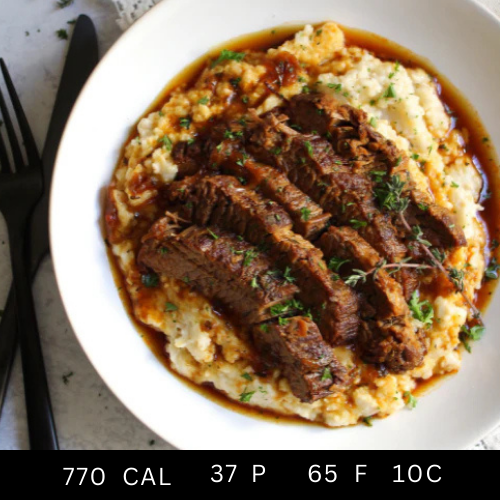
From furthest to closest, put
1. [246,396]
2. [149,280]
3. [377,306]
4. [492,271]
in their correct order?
[492,271], [149,280], [246,396], [377,306]

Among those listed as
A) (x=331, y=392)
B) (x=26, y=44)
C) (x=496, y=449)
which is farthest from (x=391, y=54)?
(x=496, y=449)

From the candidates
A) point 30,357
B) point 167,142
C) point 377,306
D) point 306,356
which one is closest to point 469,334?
point 377,306

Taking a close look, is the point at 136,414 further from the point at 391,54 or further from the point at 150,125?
the point at 391,54

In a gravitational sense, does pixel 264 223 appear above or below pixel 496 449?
above

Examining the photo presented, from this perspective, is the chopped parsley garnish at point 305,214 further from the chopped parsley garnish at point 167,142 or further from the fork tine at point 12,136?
the fork tine at point 12,136

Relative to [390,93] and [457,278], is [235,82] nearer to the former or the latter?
[390,93]

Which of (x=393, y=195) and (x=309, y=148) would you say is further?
(x=309, y=148)
